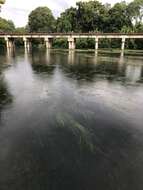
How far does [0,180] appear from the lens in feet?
19.6

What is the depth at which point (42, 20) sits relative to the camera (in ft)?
367

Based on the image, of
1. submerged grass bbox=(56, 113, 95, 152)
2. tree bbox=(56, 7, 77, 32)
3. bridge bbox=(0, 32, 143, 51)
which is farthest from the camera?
tree bbox=(56, 7, 77, 32)

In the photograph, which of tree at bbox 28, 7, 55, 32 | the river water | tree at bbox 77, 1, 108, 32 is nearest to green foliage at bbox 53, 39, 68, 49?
tree at bbox 77, 1, 108, 32

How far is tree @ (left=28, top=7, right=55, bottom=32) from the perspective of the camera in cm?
11181

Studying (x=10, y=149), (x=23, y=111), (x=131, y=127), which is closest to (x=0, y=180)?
(x=10, y=149)

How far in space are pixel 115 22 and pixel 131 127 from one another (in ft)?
256

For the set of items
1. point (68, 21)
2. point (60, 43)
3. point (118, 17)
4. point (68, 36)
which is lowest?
point (60, 43)

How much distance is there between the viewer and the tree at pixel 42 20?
11181 centimetres

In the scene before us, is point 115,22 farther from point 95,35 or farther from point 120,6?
point 95,35

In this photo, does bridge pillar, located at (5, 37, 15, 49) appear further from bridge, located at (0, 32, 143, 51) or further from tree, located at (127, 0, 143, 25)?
tree, located at (127, 0, 143, 25)

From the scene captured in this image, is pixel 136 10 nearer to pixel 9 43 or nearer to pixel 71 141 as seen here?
pixel 9 43

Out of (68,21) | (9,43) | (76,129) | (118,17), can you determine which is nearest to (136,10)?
Result: (118,17)

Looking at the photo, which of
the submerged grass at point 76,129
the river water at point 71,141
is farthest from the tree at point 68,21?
the submerged grass at point 76,129

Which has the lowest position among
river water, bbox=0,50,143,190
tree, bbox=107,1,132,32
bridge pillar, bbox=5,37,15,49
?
river water, bbox=0,50,143,190
